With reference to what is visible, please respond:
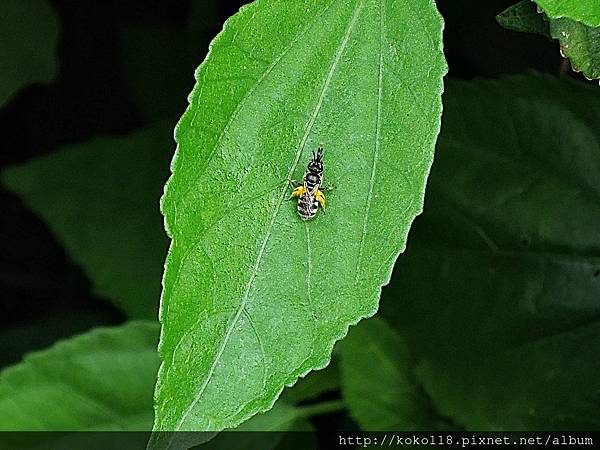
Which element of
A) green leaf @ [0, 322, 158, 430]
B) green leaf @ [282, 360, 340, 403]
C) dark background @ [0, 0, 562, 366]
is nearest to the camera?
green leaf @ [0, 322, 158, 430]

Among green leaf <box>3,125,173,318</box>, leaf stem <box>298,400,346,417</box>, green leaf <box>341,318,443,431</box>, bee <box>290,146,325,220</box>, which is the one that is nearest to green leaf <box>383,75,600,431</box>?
green leaf <box>341,318,443,431</box>

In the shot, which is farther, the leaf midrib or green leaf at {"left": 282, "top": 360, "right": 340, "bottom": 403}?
green leaf at {"left": 282, "top": 360, "right": 340, "bottom": 403}

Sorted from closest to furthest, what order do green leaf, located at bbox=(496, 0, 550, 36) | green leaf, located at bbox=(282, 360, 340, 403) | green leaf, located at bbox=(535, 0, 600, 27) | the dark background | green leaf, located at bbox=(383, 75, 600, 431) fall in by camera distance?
green leaf, located at bbox=(535, 0, 600, 27)
green leaf, located at bbox=(496, 0, 550, 36)
green leaf, located at bbox=(383, 75, 600, 431)
green leaf, located at bbox=(282, 360, 340, 403)
the dark background

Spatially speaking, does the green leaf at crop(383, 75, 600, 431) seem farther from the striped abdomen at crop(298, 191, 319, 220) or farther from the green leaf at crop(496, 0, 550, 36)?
the striped abdomen at crop(298, 191, 319, 220)

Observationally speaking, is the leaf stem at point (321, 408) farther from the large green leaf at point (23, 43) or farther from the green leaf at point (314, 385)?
the large green leaf at point (23, 43)

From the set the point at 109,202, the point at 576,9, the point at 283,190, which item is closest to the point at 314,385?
the point at 109,202

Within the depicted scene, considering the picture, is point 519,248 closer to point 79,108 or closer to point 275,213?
point 275,213
